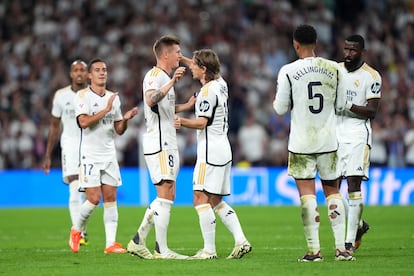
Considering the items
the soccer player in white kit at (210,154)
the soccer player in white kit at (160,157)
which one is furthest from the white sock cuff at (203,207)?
the soccer player in white kit at (160,157)

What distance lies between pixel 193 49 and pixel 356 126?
56.6 ft

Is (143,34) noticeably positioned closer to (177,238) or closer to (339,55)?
(339,55)

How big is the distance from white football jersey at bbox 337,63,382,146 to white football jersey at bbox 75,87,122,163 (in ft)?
10.8

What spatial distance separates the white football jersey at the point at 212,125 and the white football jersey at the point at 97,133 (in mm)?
2349

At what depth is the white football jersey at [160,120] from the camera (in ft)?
42.5

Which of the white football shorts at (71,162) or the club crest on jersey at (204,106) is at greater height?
the club crest on jersey at (204,106)

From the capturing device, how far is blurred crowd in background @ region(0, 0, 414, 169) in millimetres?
28172

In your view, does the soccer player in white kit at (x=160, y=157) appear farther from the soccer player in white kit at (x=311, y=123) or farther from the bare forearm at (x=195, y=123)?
the soccer player in white kit at (x=311, y=123)

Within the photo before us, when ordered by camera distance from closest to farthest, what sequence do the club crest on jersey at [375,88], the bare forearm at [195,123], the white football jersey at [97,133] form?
the bare forearm at [195,123], the club crest on jersey at [375,88], the white football jersey at [97,133]

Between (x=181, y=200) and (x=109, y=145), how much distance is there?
499 inches

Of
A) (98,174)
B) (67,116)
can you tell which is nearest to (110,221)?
(98,174)

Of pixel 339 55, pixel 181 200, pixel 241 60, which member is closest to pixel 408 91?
pixel 339 55

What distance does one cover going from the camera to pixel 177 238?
1664 cm

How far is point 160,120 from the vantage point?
13.0 m
